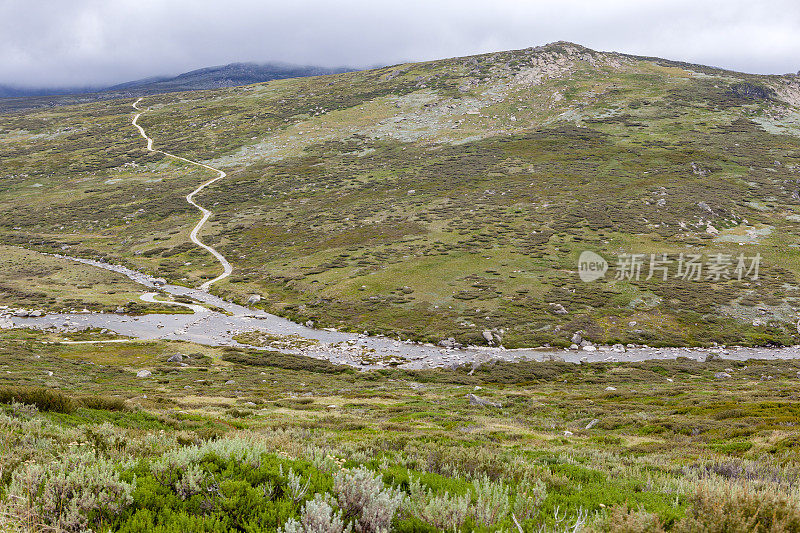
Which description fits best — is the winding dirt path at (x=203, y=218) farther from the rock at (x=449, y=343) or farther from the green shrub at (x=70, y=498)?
the green shrub at (x=70, y=498)

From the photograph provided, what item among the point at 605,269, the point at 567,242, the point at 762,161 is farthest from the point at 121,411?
the point at 762,161

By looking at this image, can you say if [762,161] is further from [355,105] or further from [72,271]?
[72,271]

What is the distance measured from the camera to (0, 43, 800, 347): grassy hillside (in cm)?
4697

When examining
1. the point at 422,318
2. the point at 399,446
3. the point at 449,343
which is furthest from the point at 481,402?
the point at 422,318

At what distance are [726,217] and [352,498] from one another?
281ft

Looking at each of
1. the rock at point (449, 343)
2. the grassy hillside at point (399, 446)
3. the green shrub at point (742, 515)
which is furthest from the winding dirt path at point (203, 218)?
the green shrub at point (742, 515)

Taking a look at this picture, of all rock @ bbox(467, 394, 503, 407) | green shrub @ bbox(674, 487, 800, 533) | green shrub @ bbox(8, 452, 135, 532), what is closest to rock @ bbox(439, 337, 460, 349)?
rock @ bbox(467, 394, 503, 407)

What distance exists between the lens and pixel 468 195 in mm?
86812

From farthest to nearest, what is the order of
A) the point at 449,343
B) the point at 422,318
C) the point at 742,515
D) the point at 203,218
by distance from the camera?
the point at 203,218 → the point at 422,318 → the point at 449,343 → the point at 742,515

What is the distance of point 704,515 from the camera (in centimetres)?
435

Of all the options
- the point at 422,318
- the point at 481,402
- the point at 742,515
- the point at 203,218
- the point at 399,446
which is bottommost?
the point at 422,318

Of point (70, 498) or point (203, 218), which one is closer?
point (70, 498)

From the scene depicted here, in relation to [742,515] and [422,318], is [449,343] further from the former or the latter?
[742,515]

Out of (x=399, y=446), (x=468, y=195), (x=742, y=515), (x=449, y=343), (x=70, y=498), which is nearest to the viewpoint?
(x=742, y=515)
